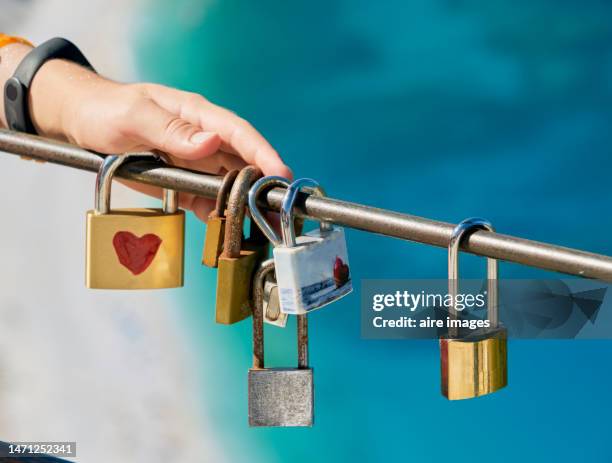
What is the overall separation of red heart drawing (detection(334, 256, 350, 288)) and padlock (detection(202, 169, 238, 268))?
0.42 feet

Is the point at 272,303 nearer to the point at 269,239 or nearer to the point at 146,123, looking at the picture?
the point at 269,239

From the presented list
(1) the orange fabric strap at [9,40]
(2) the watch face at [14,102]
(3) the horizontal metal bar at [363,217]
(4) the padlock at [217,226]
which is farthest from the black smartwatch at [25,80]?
(4) the padlock at [217,226]

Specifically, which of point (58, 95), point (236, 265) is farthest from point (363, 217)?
point (58, 95)

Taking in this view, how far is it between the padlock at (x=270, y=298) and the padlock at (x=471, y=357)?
0.67 feet

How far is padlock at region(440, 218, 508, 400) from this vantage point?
1.17 meters

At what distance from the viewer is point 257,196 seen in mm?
1271

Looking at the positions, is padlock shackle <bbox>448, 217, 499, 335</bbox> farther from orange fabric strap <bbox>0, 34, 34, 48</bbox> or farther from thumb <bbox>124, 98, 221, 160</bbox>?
orange fabric strap <bbox>0, 34, 34, 48</bbox>

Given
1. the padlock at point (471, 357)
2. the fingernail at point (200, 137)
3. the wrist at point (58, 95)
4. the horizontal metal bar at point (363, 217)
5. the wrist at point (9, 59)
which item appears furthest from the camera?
the wrist at point (9, 59)

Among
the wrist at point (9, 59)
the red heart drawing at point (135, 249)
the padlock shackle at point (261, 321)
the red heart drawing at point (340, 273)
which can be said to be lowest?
the padlock shackle at point (261, 321)

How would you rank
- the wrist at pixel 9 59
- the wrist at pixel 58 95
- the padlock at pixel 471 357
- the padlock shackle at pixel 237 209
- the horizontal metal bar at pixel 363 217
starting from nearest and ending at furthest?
1. the horizontal metal bar at pixel 363 217
2. the padlock at pixel 471 357
3. the padlock shackle at pixel 237 209
4. the wrist at pixel 58 95
5. the wrist at pixel 9 59

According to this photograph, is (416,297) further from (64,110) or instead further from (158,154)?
(64,110)

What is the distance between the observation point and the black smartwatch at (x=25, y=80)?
1.71 metres

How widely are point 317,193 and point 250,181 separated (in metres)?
0.08

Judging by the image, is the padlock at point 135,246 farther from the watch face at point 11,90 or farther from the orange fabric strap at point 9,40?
the orange fabric strap at point 9,40
